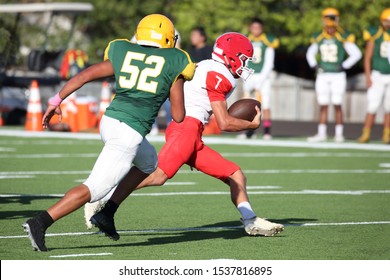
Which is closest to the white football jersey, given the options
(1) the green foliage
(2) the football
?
(2) the football

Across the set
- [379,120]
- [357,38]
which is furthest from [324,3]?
[379,120]

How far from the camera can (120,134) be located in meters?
8.27

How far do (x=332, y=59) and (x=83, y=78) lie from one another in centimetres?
1231

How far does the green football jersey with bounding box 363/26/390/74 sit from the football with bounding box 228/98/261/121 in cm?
1082

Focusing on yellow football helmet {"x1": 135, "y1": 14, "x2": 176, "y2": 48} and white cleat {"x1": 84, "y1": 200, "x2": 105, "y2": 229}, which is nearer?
yellow football helmet {"x1": 135, "y1": 14, "x2": 176, "y2": 48}

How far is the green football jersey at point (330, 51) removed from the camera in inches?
794

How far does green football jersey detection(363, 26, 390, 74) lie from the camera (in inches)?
774

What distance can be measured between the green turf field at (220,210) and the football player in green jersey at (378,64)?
205 centimetres

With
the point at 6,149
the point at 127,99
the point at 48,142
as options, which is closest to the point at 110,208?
the point at 127,99

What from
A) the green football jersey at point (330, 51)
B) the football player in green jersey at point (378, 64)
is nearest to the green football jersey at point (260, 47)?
the green football jersey at point (330, 51)

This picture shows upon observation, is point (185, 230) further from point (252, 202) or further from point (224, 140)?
point (224, 140)

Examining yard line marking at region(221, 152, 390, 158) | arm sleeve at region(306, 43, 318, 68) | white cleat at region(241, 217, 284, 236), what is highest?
arm sleeve at region(306, 43, 318, 68)

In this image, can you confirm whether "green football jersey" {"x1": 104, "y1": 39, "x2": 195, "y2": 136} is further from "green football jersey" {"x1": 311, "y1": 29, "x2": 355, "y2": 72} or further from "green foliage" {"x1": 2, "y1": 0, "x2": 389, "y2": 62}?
"green foliage" {"x1": 2, "y1": 0, "x2": 389, "y2": 62}

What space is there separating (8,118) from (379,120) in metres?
12.8
